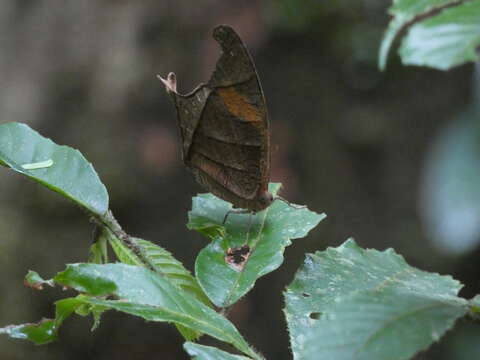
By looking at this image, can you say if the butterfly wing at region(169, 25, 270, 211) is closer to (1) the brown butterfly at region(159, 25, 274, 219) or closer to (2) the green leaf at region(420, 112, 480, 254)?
(1) the brown butterfly at region(159, 25, 274, 219)

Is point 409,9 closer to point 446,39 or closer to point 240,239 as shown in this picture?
point 446,39

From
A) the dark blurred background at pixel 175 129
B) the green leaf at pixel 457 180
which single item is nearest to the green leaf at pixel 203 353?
the green leaf at pixel 457 180

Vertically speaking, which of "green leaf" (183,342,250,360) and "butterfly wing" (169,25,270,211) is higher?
"butterfly wing" (169,25,270,211)

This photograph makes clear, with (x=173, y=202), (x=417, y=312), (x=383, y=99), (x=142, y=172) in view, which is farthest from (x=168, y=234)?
(x=417, y=312)

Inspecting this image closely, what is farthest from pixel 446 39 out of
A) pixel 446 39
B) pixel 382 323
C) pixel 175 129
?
pixel 175 129

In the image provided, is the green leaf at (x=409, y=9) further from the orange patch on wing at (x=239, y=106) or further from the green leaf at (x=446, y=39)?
the orange patch on wing at (x=239, y=106)

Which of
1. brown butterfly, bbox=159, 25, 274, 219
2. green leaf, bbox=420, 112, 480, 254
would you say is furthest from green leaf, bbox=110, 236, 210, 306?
green leaf, bbox=420, 112, 480, 254
